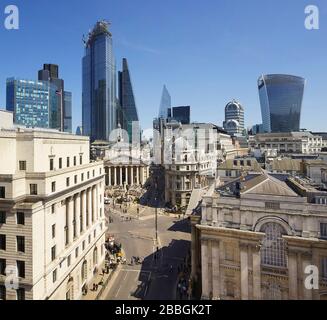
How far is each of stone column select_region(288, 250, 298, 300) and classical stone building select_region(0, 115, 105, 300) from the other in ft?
100.0

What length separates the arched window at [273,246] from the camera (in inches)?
1495

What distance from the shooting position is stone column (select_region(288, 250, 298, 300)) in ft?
121

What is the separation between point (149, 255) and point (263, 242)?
3187 cm

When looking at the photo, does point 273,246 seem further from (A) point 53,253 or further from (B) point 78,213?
(B) point 78,213

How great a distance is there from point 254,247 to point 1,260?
3211 cm

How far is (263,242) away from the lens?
127ft

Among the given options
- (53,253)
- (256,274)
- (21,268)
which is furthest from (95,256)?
(256,274)

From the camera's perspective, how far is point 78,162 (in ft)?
182

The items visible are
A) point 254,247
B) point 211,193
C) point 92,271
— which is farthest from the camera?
point 92,271

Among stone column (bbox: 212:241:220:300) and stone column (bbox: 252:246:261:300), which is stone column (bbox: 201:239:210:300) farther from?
stone column (bbox: 252:246:261:300)

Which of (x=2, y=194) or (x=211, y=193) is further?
(x=211, y=193)
